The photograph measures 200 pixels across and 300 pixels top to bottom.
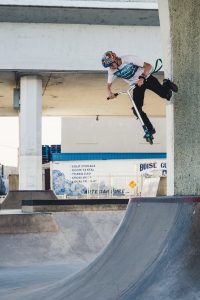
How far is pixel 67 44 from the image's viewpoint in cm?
2328

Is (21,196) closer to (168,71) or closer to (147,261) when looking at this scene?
(168,71)

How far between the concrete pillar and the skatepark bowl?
765 mm

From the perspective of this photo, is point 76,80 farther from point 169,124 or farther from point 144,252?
point 144,252

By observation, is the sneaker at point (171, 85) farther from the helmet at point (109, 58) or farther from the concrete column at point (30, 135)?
the concrete column at point (30, 135)

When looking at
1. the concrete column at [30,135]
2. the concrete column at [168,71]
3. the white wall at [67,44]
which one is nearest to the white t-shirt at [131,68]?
the concrete column at [168,71]

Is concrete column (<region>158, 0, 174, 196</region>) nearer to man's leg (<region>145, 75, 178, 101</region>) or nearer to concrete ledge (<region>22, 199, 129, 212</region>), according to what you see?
man's leg (<region>145, 75, 178, 101</region>)

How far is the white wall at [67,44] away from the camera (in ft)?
75.4

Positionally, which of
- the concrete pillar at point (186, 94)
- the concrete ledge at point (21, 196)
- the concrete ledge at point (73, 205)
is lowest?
the concrete ledge at point (21, 196)

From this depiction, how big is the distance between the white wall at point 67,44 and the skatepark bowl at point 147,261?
1664 centimetres

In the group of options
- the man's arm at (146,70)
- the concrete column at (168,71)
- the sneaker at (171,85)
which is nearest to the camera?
the sneaker at (171,85)

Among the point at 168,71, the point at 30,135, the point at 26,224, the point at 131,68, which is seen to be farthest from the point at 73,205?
the point at 30,135

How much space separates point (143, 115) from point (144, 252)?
8.87 feet

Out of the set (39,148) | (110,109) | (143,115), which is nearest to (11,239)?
(143,115)

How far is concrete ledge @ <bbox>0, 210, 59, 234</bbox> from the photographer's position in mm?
13078
